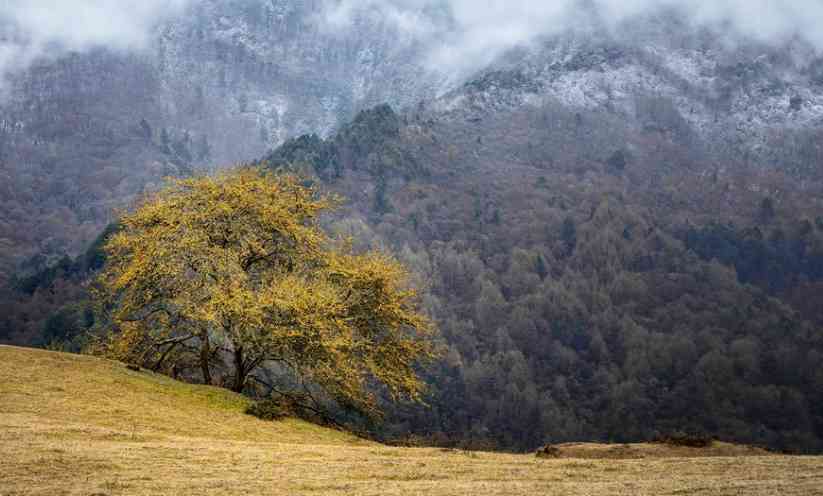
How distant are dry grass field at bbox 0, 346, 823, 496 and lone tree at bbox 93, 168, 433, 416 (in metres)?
5.11

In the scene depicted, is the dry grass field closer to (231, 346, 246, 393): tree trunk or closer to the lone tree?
the lone tree

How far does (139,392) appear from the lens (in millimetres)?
33219

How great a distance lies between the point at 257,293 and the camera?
3838 cm

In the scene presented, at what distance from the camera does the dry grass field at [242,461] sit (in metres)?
18.7

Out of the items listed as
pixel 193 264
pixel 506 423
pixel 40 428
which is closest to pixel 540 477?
pixel 40 428

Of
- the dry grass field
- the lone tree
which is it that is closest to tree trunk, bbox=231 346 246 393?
the lone tree

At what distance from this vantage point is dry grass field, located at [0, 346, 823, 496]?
61.3 ft

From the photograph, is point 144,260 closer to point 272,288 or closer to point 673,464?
point 272,288

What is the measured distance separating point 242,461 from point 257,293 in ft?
55.0

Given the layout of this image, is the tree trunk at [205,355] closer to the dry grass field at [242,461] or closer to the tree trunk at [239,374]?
the tree trunk at [239,374]

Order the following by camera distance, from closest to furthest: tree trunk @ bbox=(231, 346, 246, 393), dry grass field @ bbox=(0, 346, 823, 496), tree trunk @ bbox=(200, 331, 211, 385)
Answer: dry grass field @ bbox=(0, 346, 823, 496), tree trunk @ bbox=(231, 346, 246, 393), tree trunk @ bbox=(200, 331, 211, 385)

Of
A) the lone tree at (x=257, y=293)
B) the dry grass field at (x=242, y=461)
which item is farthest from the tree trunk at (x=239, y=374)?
the dry grass field at (x=242, y=461)

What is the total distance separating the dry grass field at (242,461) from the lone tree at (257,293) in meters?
5.11

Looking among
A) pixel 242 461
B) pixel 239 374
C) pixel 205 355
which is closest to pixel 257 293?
pixel 239 374
